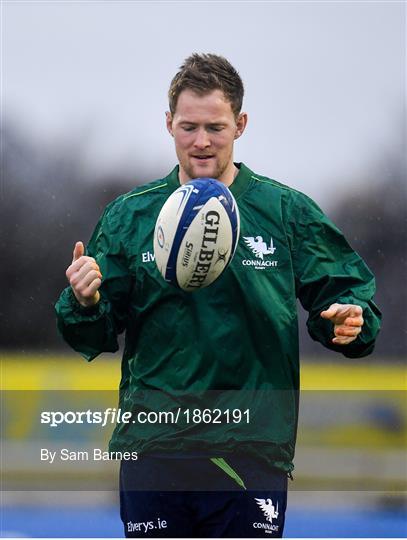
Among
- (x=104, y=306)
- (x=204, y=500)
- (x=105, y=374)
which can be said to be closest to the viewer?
(x=204, y=500)

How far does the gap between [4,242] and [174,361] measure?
9137mm

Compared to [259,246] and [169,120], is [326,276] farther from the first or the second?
[169,120]

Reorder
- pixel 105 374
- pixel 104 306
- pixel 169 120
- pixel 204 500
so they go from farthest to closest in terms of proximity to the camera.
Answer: pixel 105 374 → pixel 169 120 → pixel 104 306 → pixel 204 500

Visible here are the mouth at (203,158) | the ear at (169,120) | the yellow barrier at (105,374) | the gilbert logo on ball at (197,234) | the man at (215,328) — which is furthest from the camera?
the yellow barrier at (105,374)

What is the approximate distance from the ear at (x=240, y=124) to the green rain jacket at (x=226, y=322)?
0.50 feet

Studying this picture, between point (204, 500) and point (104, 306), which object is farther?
point (104, 306)

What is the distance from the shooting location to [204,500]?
3639 millimetres

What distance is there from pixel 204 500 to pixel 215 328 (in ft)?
1.92

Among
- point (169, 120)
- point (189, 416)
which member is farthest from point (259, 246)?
point (189, 416)

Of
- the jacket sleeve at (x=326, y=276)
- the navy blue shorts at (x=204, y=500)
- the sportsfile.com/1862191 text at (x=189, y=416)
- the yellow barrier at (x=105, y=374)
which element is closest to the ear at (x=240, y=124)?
the jacket sleeve at (x=326, y=276)

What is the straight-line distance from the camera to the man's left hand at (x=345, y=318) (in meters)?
3.62

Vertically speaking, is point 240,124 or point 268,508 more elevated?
point 240,124

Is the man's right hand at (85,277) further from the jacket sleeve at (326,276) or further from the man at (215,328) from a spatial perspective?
the jacket sleeve at (326,276)

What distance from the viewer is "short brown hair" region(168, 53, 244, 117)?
3797 mm
